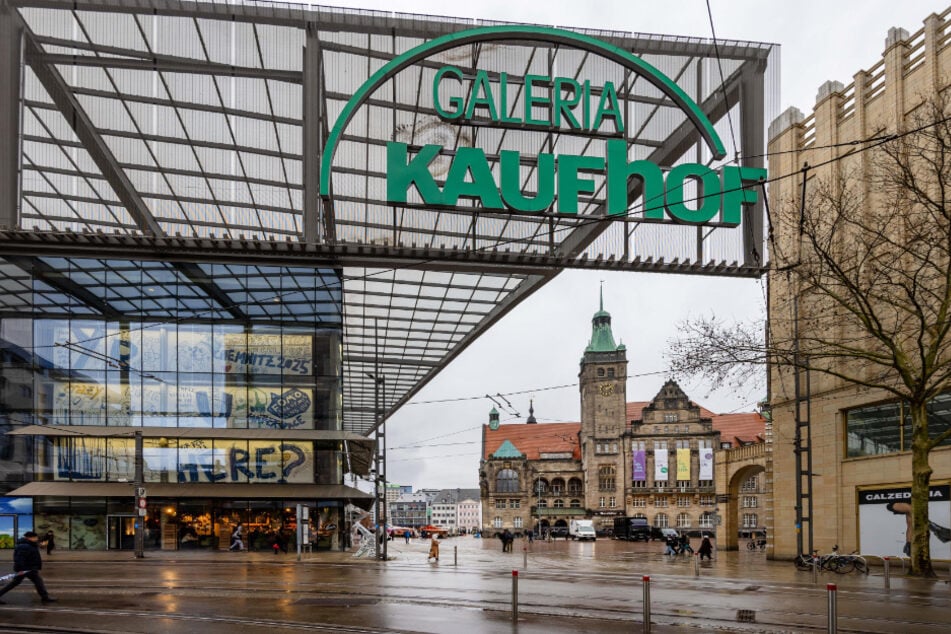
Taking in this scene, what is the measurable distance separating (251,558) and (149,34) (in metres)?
20.6

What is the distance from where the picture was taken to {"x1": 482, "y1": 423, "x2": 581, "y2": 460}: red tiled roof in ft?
490

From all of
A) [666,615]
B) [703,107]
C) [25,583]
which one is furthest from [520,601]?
[703,107]

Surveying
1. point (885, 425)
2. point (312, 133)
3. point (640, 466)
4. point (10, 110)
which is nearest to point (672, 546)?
point (885, 425)

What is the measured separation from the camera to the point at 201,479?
43.6 metres

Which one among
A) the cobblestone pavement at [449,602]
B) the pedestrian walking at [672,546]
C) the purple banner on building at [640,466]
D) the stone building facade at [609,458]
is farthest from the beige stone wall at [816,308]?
the purple banner on building at [640,466]

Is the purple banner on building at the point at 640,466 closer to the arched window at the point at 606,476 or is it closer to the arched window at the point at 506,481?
the arched window at the point at 606,476

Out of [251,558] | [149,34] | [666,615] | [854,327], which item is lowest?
[251,558]

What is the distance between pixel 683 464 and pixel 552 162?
11393cm

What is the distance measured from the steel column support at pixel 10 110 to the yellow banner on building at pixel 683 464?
115 metres

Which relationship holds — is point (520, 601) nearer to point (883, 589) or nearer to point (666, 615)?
point (666, 615)

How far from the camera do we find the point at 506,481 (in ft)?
485

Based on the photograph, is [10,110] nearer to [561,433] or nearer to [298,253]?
[298,253]

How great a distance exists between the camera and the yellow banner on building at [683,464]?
13175cm

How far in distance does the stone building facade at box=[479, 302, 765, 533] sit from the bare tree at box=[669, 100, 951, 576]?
91.0m
